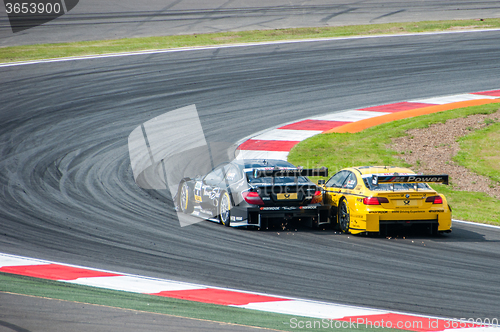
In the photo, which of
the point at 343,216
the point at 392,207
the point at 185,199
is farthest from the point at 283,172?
the point at 185,199

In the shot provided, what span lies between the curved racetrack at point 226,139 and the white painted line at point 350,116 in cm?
55

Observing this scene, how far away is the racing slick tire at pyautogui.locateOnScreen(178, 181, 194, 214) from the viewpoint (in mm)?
11914

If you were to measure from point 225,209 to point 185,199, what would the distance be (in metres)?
1.33

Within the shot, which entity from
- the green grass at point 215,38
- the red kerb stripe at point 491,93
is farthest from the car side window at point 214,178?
the green grass at point 215,38

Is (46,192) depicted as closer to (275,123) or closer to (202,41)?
(275,123)

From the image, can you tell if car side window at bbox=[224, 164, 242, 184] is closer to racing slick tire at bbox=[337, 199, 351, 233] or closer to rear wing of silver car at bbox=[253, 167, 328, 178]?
rear wing of silver car at bbox=[253, 167, 328, 178]

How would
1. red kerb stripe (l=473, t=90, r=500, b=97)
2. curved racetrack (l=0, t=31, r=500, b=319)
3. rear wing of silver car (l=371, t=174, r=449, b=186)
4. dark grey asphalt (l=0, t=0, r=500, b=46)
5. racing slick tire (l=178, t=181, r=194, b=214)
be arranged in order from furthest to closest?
1. dark grey asphalt (l=0, t=0, r=500, b=46)
2. red kerb stripe (l=473, t=90, r=500, b=97)
3. racing slick tire (l=178, t=181, r=194, b=214)
4. rear wing of silver car (l=371, t=174, r=449, b=186)
5. curved racetrack (l=0, t=31, r=500, b=319)

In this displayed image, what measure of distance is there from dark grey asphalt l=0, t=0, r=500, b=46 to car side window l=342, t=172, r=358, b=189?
1915 cm

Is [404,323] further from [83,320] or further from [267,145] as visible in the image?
[267,145]

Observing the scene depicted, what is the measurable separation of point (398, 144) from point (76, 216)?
31.6ft

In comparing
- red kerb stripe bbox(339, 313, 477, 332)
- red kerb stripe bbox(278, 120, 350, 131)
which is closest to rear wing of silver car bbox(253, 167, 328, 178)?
red kerb stripe bbox(339, 313, 477, 332)

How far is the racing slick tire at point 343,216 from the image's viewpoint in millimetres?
10688

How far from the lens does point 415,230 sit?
11.1 metres

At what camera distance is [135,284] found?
726 centimetres
